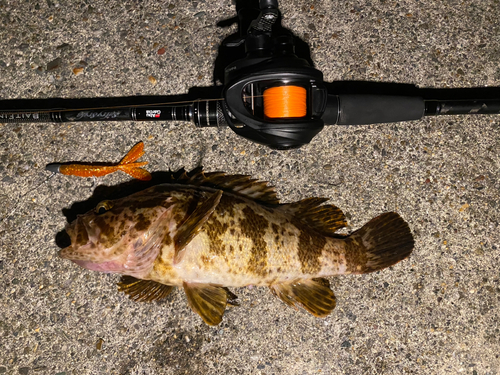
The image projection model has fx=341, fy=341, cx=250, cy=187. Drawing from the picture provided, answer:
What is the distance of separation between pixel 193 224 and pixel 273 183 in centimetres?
75

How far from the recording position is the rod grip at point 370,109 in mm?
1929

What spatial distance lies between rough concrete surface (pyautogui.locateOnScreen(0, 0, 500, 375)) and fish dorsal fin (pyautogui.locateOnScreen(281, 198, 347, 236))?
0.28 feet

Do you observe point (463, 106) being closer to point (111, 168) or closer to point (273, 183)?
point (273, 183)

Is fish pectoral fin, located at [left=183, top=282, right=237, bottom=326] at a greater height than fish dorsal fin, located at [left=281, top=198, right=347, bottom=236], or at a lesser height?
lesser

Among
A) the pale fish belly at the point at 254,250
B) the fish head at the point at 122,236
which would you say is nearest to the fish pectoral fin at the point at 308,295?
the pale fish belly at the point at 254,250

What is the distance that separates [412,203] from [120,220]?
1.88 m

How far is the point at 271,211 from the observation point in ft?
6.96

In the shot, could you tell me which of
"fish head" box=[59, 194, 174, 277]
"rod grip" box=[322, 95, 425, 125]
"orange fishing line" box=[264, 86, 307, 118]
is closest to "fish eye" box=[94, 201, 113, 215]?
"fish head" box=[59, 194, 174, 277]

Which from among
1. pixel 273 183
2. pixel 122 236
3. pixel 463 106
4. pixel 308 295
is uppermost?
pixel 463 106

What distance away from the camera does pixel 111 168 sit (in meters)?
2.29

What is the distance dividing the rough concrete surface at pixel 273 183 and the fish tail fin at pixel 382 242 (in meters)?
0.10

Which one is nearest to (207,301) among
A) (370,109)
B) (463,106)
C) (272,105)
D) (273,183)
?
(273,183)

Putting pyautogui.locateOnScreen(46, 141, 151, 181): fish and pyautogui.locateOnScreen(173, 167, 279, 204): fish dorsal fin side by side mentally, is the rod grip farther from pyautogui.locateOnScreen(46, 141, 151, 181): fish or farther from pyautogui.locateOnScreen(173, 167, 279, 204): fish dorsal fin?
pyautogui.locateOnScreen(46, 141, 151, 181): fish

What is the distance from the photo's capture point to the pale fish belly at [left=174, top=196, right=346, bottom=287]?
1884 millimetres
